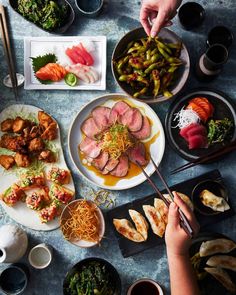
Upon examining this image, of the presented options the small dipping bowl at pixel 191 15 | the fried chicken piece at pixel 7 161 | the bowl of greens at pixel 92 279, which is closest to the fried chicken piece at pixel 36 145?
the fried chicken piece at pixel 7 161

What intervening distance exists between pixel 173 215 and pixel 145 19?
142 centimetres

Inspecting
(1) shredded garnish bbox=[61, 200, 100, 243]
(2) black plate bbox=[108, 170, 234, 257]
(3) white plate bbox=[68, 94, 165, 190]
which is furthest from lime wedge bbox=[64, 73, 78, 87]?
(2) black plate bbox=[108, 170, 234, 257]

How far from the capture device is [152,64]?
3.63m

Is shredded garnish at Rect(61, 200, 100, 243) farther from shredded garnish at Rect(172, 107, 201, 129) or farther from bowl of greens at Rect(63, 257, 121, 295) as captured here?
shredded garnish at Rect(172, 107, 201, 129)

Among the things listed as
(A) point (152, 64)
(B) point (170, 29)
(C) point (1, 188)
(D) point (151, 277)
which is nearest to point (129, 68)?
(A) point (152, 64)

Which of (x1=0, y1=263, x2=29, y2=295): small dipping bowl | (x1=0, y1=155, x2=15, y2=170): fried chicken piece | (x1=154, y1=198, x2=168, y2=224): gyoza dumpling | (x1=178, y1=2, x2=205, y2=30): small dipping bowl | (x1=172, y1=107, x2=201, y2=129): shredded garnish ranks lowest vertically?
(x1=0, y1=263, x2=29, y2=295): small dipping bowl

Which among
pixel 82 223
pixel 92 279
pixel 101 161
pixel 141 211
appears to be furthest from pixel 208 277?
pixel 101 161

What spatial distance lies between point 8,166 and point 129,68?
1.18 meters

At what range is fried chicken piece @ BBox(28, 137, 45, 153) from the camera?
12.2ft

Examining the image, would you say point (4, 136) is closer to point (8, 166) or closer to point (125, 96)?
point (8, 166)

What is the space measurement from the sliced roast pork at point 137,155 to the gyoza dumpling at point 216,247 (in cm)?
75

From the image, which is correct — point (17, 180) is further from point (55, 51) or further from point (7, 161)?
point (55, 51)

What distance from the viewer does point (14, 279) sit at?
11.9 feet

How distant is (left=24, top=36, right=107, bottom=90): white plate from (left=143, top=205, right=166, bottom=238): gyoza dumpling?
3.34ft
